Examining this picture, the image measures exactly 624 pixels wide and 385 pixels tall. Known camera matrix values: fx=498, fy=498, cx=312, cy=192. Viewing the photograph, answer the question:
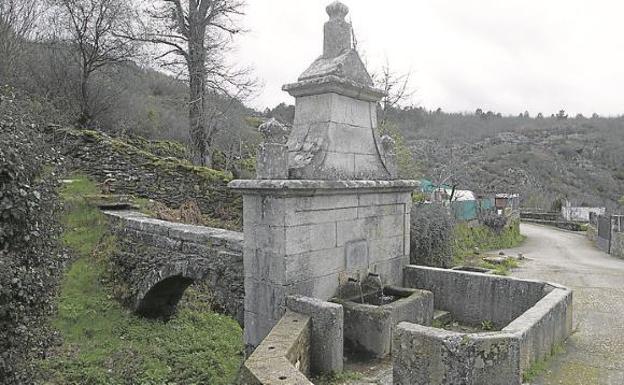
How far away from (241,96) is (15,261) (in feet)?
43.9

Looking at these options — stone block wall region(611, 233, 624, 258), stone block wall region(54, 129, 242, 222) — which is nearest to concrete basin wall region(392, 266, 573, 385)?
stone block wall region(54, 129, 242, 222)

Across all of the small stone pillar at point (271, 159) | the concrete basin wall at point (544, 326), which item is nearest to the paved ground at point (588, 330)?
the concrete basin wall at point (544, 326)

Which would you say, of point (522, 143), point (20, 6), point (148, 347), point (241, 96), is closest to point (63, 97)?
point (20, 6)

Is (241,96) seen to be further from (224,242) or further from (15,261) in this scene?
(15,261)

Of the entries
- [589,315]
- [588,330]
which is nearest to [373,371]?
[588,330]

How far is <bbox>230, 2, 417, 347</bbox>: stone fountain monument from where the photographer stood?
488cm

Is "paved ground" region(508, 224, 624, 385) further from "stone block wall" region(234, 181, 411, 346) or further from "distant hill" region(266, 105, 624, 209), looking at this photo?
"distant hill" region(266, 105, 624, 209)

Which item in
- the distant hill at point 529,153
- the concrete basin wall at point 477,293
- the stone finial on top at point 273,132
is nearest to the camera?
the stone finial on top at point 273,132

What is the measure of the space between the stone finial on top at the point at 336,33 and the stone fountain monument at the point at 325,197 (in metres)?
0.01

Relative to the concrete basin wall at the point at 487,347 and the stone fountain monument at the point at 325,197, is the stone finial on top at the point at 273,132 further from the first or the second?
the concrete basin wall at the point at 487,347

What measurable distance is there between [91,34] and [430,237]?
13.2 meters

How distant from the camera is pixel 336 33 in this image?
5805 mm

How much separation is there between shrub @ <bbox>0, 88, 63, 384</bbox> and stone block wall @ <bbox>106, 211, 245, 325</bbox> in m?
2.33

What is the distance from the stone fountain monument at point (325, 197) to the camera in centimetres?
488
